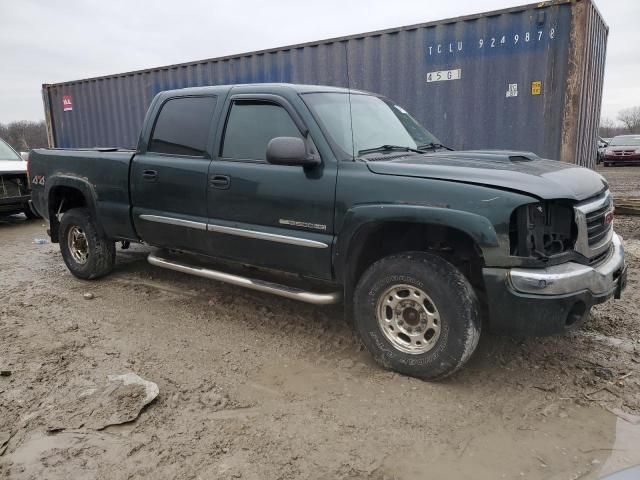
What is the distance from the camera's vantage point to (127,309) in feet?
15.1

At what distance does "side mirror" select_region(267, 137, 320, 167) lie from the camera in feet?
11.0

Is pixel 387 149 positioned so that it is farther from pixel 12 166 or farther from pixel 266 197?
pixel 12 166

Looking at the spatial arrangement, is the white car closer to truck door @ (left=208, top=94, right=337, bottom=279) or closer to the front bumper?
truck door @ (left=208, top=94, right=337, bottom=279)

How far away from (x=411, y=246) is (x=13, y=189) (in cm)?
858

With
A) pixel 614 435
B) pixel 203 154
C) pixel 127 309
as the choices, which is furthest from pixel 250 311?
pixel 614 435

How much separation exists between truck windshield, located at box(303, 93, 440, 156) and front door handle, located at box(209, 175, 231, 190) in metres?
0.86

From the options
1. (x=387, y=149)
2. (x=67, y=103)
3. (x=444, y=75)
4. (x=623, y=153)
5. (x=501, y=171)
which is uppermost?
(x=67, y=103)

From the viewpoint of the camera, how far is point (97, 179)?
4.95m

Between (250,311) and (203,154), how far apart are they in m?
1.41

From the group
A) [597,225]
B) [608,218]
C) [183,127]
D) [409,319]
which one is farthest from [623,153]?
[409,319]

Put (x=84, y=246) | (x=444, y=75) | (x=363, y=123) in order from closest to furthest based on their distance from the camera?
(x=363, y=123)
(x=84, y=246)
(x=444, y=75)

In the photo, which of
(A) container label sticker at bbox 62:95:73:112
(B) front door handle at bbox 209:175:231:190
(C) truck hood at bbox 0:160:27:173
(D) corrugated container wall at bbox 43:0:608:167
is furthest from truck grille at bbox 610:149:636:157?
(B) front door handle at bbox 209:175:231:190

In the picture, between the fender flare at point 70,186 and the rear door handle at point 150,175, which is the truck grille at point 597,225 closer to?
the rear door handle at point 150,175

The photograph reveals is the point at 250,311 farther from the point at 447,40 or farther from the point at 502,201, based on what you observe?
the point at 447,40
